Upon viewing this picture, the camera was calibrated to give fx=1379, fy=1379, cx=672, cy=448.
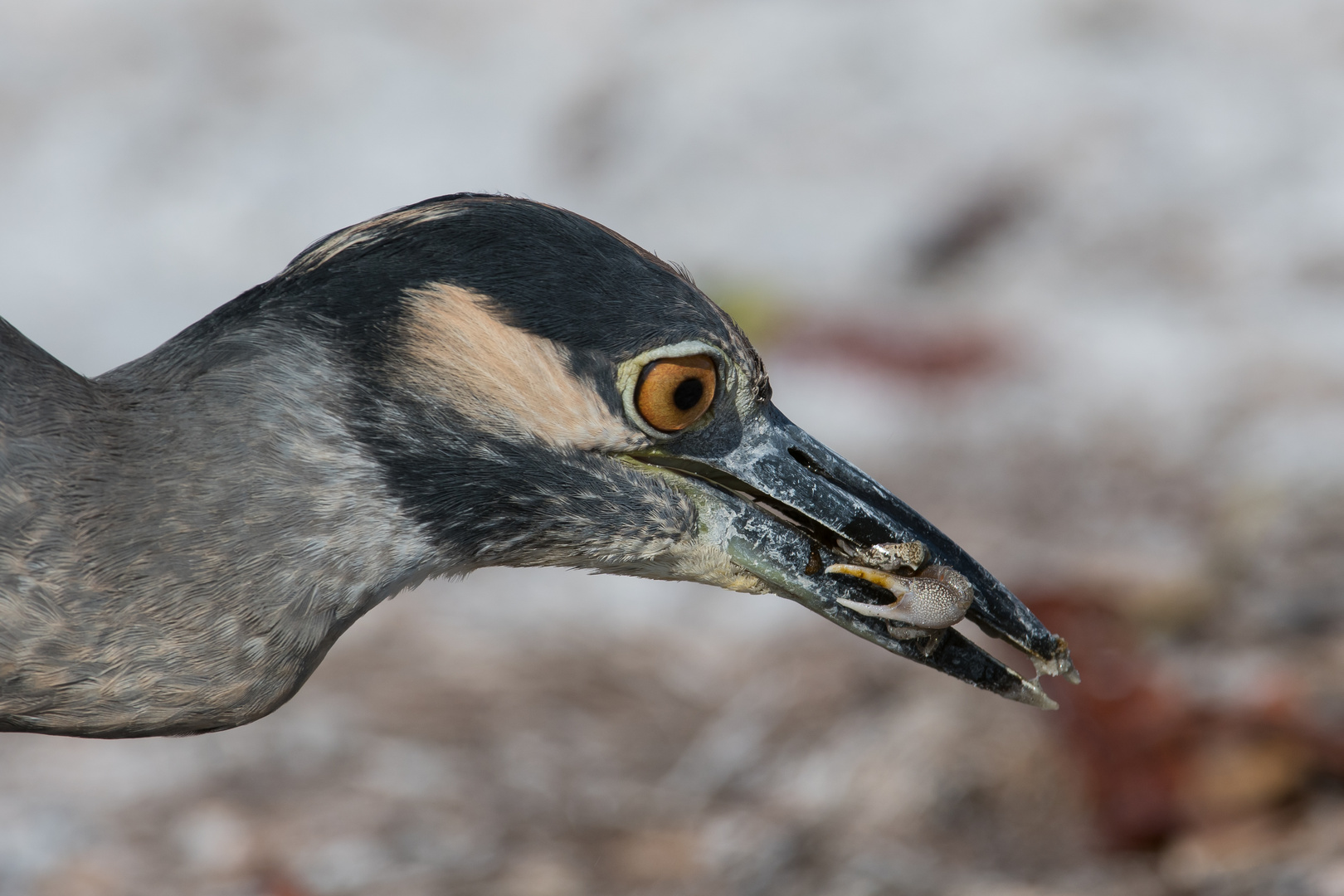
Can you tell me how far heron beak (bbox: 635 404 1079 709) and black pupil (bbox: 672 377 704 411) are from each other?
0.07 m

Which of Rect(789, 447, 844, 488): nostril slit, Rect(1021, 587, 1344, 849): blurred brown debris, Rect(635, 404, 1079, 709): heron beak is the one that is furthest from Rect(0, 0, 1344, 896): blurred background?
Rect(789, 447, 844, 488): nostril slit

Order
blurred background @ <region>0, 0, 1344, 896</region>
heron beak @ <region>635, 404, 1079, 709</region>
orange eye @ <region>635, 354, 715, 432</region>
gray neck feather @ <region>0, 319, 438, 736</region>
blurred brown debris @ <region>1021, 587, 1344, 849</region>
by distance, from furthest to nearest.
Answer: blurred background @ <region>0, 0, 1344, 896</region>
blurred brown debris @ <region>1021, 587, 1344, 849</region>
heron beak @ <region>635, 404, 1079, 709</region>
orange eye @ <region>635, 354, 715, 432</region>
gray neck feather @ <region>0, 319, 438, 736</region>

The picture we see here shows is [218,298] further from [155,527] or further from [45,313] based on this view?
[155,527]

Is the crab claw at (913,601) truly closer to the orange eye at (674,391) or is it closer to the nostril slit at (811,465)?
the nostril slit at (811,465)

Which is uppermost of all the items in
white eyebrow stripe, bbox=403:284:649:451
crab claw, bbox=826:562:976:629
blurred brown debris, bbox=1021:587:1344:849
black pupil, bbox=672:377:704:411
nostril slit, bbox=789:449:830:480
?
blurred brown debris, bbox=1021:587:1344:849

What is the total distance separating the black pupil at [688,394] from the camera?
213 centimetres

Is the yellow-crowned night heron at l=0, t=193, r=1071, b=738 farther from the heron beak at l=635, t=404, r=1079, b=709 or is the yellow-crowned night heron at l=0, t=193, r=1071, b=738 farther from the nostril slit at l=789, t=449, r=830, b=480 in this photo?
the nostril slit at l=789, t=449, r=830, b=480

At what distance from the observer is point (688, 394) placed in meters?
2.14

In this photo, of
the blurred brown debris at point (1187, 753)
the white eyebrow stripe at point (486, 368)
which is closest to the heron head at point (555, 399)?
the white eyebrow stripe at point (486, 368)

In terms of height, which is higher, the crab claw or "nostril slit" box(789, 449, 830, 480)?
"nostril slit" box(789, 449, 830, 480)

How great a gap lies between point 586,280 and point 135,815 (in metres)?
2.94

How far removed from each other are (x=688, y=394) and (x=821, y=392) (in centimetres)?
458

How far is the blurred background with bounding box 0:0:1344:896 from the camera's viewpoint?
388 centimetres

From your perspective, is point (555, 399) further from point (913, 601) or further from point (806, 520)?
point (913, 601)
